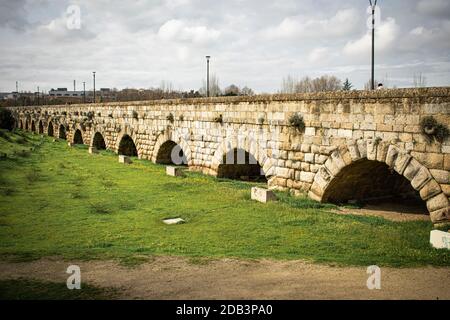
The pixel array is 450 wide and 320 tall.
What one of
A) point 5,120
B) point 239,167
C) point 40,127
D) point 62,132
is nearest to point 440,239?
point 239,167

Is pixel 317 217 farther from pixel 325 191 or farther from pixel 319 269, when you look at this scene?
pixel 319 269

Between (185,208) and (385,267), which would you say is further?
(185,208)

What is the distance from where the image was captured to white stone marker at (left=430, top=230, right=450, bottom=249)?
6777mm

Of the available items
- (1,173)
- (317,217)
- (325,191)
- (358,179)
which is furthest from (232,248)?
(1,173)

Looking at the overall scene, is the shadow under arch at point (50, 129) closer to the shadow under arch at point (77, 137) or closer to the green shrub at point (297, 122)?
the shadow under arch at point (77, 137)

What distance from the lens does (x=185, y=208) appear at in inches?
393

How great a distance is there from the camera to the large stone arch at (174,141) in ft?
54.4

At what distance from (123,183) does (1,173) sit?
5013 millimetres

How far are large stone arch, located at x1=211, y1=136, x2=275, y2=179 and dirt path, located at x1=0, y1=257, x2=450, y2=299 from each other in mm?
6225

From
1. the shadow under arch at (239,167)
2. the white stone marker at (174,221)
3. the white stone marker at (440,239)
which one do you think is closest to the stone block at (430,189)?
the white stone marker at (440,239)

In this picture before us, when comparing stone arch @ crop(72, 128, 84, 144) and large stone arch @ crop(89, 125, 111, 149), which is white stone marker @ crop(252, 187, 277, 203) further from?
stone arch @ crop(72, 128, 84, 144)

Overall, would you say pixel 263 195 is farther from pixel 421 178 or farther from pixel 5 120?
pixel 5 120

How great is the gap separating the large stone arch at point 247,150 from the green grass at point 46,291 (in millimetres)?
7802
